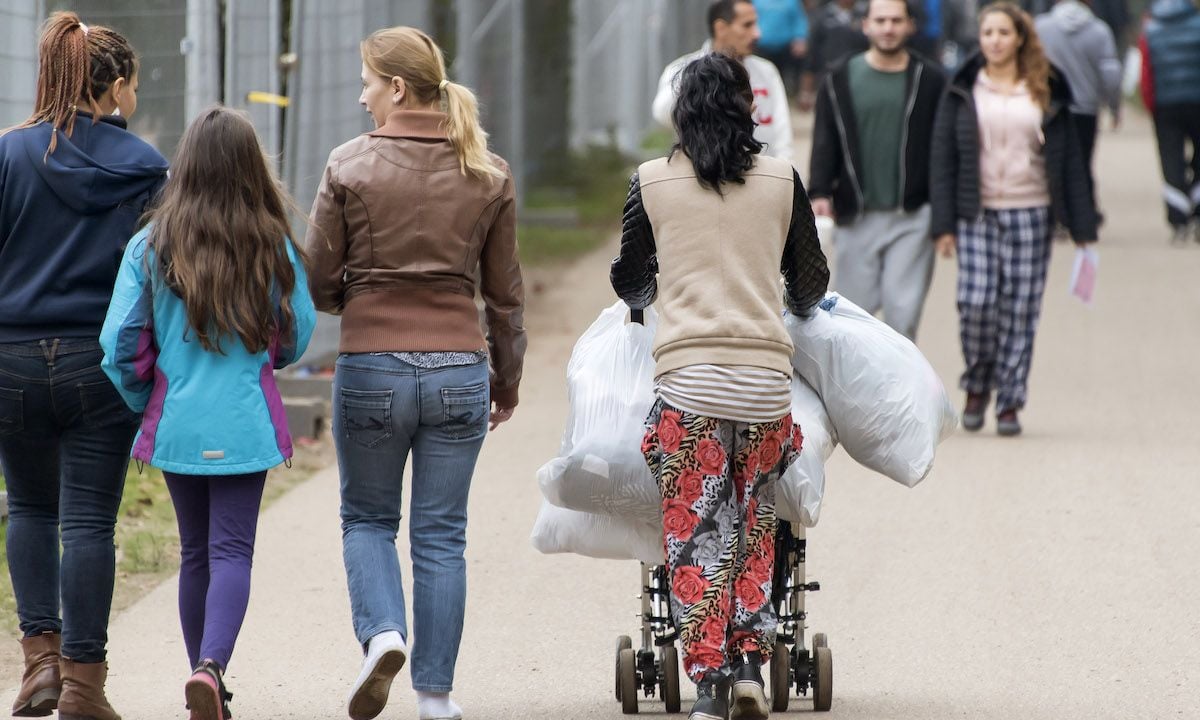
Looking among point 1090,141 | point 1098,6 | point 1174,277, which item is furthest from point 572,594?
point 1098,6

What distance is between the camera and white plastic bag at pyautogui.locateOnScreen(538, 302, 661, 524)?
15.4 feet

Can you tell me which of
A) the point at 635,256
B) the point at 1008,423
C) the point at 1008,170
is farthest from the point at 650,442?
the point at 1008,423

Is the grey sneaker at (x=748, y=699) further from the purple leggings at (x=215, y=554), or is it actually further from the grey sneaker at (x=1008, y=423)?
the grey sneaker at (x=1008, y=423)

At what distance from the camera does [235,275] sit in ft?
14.8

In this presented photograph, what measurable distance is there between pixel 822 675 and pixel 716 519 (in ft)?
1.95

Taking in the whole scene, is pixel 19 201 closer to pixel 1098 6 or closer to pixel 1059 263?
pixel 1059 263

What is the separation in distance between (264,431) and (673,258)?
105 centimetres

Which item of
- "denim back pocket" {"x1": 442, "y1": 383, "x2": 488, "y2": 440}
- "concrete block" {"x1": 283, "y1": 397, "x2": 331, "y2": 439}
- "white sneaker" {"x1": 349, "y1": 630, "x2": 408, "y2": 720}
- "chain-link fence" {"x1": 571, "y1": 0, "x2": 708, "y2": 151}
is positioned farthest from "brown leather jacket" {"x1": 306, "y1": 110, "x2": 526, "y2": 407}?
"chain-link fence" {"x1": 571, "y1": 0, "x2": 708, "y2": 151}

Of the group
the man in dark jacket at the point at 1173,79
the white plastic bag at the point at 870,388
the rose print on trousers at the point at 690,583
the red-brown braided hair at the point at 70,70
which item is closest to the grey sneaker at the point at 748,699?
the rose print on trousers at the point at 690,583

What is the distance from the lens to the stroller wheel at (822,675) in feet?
16.2

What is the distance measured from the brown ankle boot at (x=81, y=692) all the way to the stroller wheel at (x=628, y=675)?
129cm

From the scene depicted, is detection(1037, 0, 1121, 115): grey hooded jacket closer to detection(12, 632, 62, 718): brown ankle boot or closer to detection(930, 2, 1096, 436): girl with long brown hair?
detection(930, 2, 1096, 436): girl with long brown hair

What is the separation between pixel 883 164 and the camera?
28.2ft

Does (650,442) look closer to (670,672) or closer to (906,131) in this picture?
(670,672)
